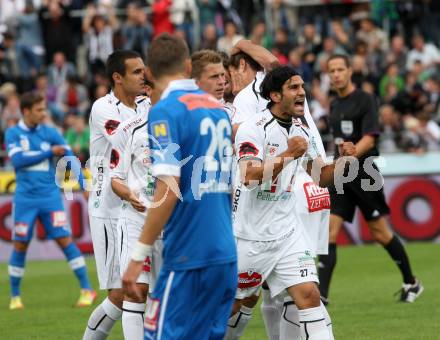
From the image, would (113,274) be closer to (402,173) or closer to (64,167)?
(64,167)

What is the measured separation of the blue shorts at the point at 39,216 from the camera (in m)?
13.6

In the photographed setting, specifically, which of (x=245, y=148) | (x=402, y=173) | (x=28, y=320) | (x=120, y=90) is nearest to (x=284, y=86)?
(x=245, y=148)

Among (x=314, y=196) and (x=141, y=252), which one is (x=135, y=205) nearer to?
(x=314, y=196)

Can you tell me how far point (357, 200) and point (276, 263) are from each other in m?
4.61

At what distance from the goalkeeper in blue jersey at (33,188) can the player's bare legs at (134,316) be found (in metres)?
5.24

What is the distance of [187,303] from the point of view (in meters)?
6.28

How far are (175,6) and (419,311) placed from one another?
1523 centimetres

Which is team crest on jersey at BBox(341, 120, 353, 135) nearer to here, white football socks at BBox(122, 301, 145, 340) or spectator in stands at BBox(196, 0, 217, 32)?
white football socks at BBox(122, 301, 145, 340)

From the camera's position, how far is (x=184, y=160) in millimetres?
6301

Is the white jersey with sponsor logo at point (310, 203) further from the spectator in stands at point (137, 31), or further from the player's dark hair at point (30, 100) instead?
the spectator in stands at point (137, 31)

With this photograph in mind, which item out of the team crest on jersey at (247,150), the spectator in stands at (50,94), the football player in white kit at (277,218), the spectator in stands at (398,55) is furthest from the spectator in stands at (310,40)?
the team crest on jersey at (247,150)

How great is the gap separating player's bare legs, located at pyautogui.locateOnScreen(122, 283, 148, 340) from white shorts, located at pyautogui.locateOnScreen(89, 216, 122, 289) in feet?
2.19

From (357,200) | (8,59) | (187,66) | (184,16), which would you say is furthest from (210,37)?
(187,66)

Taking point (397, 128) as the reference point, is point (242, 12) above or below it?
above
